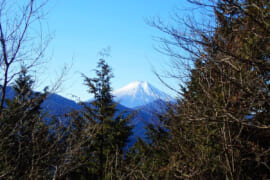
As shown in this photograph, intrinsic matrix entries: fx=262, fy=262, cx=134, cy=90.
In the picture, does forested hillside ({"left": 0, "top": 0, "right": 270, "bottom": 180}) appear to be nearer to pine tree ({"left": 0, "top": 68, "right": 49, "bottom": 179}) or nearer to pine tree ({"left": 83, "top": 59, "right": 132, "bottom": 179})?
pine tree ({"left": 0, "top": 68, "right": 49, "bottom": 179})

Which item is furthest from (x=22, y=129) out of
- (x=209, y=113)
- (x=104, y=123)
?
(x=104, y=123)

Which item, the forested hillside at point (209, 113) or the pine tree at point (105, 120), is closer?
the forested hillside at point (209, 113)

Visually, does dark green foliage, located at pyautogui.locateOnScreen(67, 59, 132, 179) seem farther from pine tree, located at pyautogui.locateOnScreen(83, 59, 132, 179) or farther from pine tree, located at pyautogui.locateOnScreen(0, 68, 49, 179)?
pine tree, located at pyautogui.locateOnScreen(0, 68, 49, 179)

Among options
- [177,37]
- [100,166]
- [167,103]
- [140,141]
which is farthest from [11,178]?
[140,141]

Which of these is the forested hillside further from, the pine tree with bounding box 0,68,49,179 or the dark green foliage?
the dark green foliage

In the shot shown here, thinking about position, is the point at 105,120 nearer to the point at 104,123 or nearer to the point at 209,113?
the point at 104,123

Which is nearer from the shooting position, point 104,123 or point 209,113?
point 209,113

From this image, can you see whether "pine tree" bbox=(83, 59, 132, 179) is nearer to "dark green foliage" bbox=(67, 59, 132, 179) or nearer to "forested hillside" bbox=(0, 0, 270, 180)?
"dark green foliage" bbox=(67, 59, 132, 179)

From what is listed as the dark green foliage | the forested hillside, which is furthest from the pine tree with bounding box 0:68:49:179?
the dark green foliage

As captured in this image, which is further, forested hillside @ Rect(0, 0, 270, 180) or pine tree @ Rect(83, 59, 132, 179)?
pine tree @ Rect(83, 59, 132, 179)

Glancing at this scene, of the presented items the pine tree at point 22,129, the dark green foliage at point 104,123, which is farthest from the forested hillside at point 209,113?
the dark green foliage at point 104,123

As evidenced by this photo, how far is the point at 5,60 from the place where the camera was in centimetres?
491

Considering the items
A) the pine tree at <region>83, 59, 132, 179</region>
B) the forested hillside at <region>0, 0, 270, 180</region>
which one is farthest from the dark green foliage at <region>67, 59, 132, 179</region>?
the forested hillside at <region>0, 0, 270, 180</region>

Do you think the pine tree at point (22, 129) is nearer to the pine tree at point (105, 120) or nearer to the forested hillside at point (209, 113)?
the forested hillside at point (209, 113)
